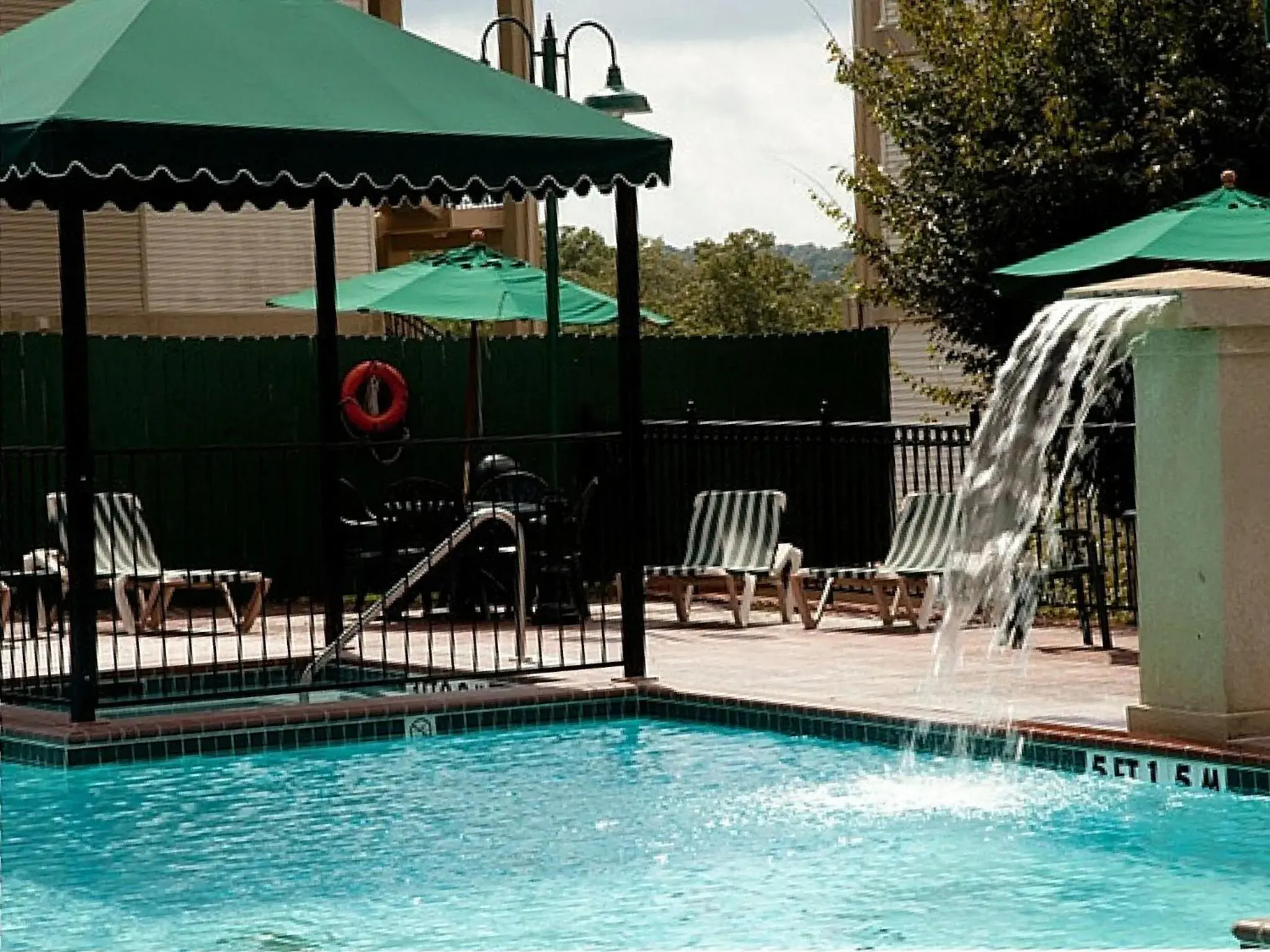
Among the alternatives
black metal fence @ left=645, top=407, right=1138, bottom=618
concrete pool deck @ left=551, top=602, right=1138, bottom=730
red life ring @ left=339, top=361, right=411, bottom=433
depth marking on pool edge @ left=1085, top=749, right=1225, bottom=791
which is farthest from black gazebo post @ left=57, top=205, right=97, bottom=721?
red life ring @ left=339, top=361, right=411, bottom=433

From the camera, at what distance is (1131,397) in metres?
18.0

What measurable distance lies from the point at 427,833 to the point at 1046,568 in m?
5.47

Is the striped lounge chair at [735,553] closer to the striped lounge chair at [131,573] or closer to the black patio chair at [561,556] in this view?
the black patio chair at [561,556]

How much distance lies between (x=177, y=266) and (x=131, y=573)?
862cm

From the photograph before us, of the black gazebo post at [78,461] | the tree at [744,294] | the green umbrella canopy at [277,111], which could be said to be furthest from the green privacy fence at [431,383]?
the tree at [744,294]

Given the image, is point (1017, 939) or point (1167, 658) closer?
point (1017, 939)

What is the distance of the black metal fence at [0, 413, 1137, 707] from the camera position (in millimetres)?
14266

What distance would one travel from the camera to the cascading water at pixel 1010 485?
12852 mm

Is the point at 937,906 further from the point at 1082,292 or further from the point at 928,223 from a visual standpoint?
the point at 928,223

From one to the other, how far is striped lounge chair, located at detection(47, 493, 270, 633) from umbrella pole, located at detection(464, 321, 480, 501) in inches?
67.3

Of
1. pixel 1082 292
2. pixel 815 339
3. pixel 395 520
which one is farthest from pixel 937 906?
pixel 815 339

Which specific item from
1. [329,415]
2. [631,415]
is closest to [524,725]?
[631,415]

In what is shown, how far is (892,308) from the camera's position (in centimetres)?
2598

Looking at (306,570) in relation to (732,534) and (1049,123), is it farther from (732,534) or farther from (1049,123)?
(1049,123)
